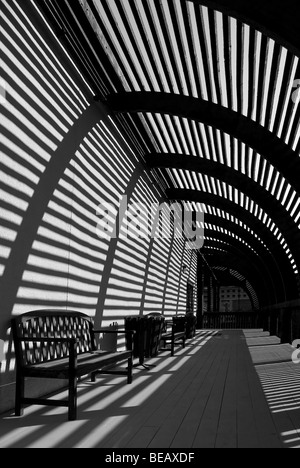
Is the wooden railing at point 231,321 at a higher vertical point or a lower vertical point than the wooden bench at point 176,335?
lower

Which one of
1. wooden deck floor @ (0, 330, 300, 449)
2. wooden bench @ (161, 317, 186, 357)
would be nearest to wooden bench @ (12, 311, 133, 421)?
wooden deck floor @ (0, 330, 300, 449)

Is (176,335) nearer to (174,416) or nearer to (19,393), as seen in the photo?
(174,416)

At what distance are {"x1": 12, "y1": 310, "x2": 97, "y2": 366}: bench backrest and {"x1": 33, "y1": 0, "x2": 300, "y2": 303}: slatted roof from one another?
11.1 feet

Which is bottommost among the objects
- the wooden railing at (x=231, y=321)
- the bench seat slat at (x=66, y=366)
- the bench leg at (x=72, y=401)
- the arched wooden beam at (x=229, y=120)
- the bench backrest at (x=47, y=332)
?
the wooden railing at (x=231, y=321)

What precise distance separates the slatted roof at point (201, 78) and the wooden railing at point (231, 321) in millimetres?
15759

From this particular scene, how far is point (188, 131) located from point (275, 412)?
6.17m

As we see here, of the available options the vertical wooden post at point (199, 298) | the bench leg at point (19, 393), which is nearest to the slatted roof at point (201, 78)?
the bench leg at point (19, 393)

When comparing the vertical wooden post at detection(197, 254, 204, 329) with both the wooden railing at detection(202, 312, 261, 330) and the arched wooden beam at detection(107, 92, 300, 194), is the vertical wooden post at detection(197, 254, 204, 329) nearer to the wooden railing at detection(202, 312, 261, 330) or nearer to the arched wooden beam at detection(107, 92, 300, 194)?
the wooden railing at detection(202, 312, 261, 330)

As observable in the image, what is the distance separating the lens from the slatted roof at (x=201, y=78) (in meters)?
5.34

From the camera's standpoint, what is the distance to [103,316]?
7129 mm

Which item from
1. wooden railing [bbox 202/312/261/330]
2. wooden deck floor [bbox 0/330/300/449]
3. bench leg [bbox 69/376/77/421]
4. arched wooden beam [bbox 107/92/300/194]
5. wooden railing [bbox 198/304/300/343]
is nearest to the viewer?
wooden deck floor [bbox 0/330/300/449]

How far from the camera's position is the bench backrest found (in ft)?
13.1

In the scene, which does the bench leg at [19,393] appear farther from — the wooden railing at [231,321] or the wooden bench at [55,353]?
the wooden railing at [231,321]
